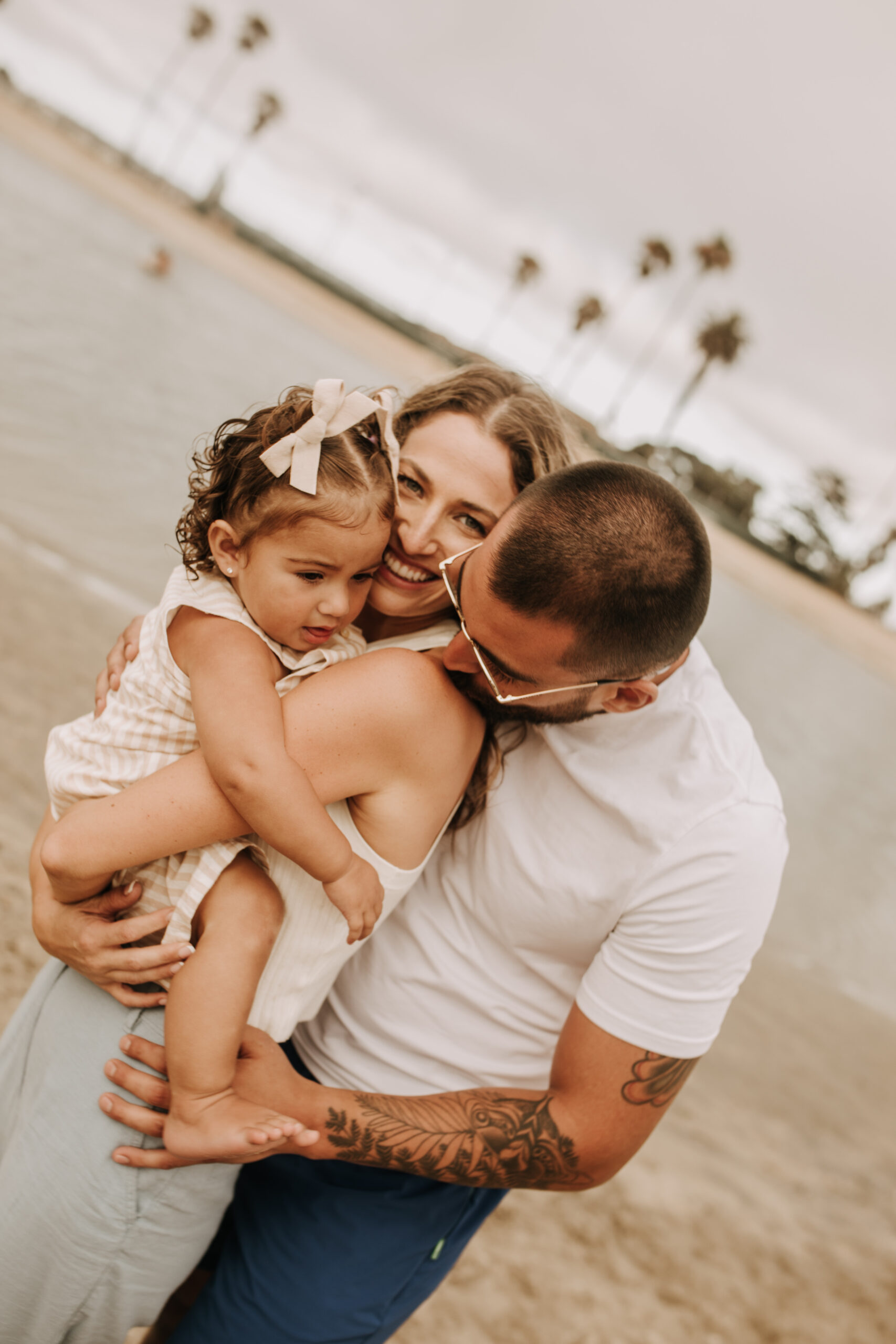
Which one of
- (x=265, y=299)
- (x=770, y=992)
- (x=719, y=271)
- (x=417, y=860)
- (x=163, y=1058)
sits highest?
(x=719, y=271)

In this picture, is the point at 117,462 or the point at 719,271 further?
the point at 719,271

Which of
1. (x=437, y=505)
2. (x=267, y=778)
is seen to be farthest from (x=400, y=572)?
(x=267, y=778)

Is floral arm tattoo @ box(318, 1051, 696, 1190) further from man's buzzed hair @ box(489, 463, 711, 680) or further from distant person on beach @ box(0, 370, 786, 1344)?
man's buzzed hair @ box(489, 463, 711, 680)

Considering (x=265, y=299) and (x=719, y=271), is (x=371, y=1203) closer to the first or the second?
(x=265, y=299)

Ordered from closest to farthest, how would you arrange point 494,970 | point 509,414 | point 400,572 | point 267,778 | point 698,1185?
point 267,778
point 494,970
point 400,572
point 509,414
point 698,1185

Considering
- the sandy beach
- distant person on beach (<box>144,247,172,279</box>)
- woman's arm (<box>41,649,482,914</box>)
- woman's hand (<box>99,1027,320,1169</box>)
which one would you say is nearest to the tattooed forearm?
woman's hand (<box>99,1027,320,1169</box>)

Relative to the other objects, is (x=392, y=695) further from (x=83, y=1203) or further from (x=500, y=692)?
(x=83, y=1203)

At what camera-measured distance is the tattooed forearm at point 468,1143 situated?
6.24ft

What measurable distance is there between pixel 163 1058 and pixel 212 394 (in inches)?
606

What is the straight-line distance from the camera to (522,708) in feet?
6.23

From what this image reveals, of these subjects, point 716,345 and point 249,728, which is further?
point 716,345

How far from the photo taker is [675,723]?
188cm

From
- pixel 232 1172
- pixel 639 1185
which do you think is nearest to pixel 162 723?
pixel 232 1172

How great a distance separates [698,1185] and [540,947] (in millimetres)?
3251
